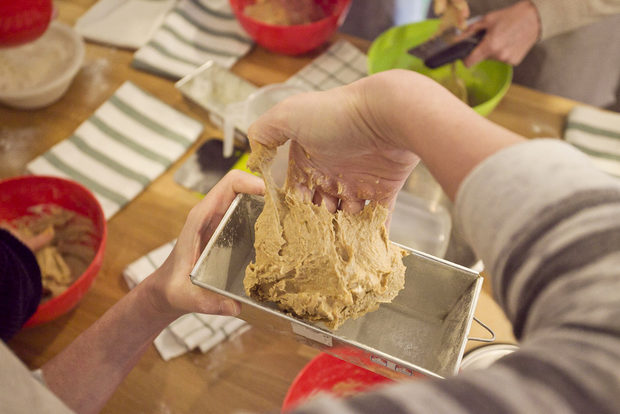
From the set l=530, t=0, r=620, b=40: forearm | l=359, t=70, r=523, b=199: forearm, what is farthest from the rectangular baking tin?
l=530, t=0, r=620, b=40: forearm

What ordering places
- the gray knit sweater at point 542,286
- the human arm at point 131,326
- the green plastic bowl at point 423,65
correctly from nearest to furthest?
1. the gray knit sweater at point 542,286
2. the human arm at point 131,326
3. the green plastic bowl at point 423,65

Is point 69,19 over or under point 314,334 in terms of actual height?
over

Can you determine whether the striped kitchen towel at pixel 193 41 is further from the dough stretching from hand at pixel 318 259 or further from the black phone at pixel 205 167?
the dough stretching from hand at pixel 318 259

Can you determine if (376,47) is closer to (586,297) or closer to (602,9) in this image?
(602,9)

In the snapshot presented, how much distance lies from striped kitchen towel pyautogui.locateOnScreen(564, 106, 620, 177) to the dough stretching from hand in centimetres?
91

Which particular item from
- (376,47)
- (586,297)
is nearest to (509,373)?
(586,297)

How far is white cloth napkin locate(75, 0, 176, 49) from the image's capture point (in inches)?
64.7

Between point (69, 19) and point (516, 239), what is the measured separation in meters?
1.95

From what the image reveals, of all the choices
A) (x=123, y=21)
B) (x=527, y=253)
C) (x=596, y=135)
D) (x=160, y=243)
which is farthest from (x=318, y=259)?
(x=123, y=21)

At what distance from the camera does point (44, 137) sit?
141 cm

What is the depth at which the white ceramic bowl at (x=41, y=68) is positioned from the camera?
1388mm

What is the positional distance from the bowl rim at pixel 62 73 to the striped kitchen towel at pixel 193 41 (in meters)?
0.19

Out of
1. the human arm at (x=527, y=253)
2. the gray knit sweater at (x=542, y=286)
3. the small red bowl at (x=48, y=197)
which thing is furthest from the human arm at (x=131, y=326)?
the gray knit sweater at (x=542, y=286)

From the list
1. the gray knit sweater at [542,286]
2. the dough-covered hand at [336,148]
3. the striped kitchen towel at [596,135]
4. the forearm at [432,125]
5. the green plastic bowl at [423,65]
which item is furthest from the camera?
the green plastic bowl at [423,65]
